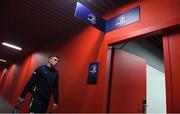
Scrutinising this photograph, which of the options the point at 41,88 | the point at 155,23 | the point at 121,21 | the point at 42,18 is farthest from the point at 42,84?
the point at 155,23

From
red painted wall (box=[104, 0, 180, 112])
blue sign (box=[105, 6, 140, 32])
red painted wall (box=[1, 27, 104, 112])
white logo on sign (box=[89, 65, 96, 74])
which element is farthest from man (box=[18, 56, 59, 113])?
blue sign (box=[105, 6, 140, 32])

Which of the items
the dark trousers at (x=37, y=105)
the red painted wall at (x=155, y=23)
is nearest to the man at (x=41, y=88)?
Answer: the dark trousers at (x=37, y=105)

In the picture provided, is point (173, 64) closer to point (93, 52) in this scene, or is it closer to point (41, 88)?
point (93, 52)

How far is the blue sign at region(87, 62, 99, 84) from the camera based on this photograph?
269 centimetres

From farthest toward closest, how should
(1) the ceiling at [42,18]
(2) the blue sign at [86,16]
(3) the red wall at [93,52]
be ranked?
(1) the ceiling at [42,18] < (2) the blue sign at [86,16] < (3) the red wall at [93,52]

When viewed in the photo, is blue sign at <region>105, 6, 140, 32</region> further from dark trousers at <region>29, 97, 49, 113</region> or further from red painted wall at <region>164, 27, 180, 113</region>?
dark trousers at <region>29, 97, 49, 113</region>

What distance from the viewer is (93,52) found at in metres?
2.95

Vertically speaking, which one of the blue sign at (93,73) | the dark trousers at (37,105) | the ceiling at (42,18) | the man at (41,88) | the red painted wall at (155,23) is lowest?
the dark trousers at (37,105)

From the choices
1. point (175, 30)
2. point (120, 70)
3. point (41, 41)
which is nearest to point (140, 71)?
point (120, 70)

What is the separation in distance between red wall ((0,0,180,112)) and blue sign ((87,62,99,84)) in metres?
0.08

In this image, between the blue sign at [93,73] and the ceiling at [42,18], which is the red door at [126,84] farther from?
the ceiling at [42,18]

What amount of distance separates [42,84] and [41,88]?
65 millimetres

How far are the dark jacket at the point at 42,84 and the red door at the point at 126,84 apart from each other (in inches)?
38.3

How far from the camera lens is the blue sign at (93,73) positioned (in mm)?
2690
